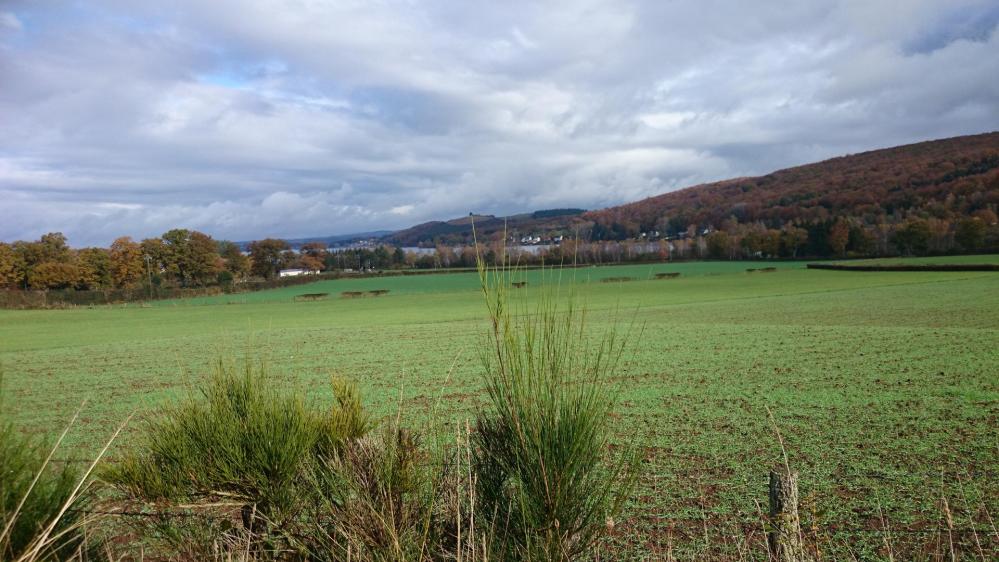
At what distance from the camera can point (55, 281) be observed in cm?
9069

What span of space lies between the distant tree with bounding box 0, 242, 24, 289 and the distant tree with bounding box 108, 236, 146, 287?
1101cm

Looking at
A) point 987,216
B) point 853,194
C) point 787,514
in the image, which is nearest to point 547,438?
point 787,514

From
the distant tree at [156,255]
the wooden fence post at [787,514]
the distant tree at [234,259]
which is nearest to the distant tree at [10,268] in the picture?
the distant tree at [156,255]

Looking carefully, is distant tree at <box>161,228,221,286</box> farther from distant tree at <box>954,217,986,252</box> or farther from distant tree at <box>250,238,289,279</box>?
distant tree at <box>954,217,986,252</box>

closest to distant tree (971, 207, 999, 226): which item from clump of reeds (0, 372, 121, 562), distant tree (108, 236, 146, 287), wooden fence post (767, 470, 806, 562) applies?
wooden fence post (767, 470, 806, 562)

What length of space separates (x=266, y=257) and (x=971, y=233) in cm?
10987

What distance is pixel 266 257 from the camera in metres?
115

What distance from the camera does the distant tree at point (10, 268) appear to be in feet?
294

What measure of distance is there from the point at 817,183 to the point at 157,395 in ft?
598

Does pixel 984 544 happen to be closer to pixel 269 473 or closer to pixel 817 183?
pixel 269 473

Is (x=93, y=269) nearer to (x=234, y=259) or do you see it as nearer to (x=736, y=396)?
(x=234, y=259)

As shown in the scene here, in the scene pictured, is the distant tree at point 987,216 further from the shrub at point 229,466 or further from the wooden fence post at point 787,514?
the shrub at point 229,466

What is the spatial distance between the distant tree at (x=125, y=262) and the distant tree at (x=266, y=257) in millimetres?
18154

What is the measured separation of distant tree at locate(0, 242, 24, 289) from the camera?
8950 cm
